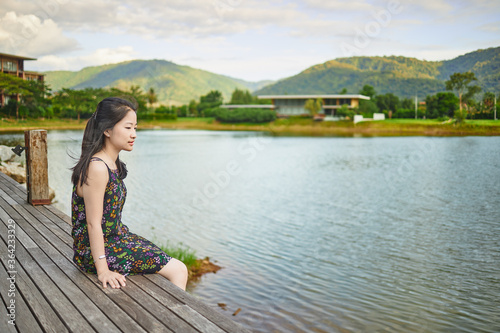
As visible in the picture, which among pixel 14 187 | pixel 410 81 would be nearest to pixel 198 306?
pixel 14 187

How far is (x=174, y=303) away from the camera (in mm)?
2600

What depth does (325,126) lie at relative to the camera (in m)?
79.5

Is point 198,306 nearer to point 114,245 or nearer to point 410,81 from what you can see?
point 114,245

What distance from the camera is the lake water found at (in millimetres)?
5793

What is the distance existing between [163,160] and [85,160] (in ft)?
84.8

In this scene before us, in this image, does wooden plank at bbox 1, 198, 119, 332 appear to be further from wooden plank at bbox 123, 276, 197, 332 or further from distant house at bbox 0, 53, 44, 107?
distant house at bbox 0, 53, 44, 107

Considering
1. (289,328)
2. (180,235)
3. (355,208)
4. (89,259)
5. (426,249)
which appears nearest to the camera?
(89,259)

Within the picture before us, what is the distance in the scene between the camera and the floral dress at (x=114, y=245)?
2.95 m

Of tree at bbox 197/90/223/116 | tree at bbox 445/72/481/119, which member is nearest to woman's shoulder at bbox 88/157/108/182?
tree at bbox 445/72/481/119

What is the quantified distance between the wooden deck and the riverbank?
3740cm

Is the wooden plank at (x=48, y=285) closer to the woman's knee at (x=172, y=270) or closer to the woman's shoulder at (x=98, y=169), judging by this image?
the woman's knee at (x=172, y=270)

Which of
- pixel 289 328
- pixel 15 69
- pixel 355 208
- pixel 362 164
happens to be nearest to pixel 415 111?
pixel 362 164

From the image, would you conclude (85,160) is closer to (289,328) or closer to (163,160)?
(289,328)

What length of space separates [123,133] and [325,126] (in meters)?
78.4
